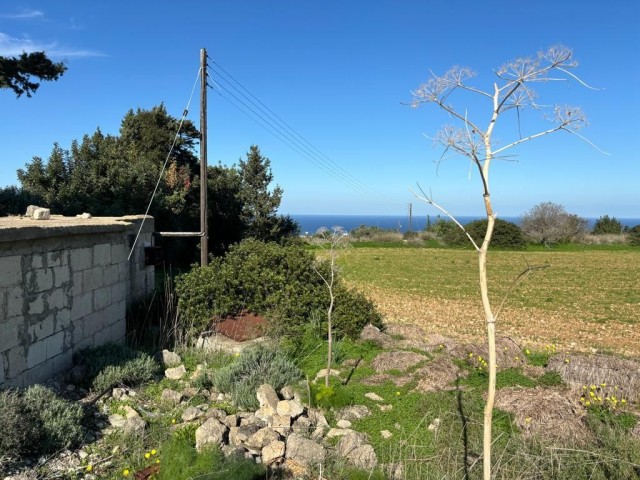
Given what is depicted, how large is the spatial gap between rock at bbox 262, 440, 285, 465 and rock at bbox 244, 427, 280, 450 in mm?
95

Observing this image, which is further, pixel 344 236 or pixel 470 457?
pixel 344 236

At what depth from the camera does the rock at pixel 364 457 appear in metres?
4.36

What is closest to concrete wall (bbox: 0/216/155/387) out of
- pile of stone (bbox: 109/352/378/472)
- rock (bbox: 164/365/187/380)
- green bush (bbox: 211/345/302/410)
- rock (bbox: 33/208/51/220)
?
rock (bbox: 33/208/51/220)

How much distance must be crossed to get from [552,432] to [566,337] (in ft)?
25.4

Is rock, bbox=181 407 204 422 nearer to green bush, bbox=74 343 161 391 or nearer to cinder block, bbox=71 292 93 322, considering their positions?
green bush, bbox=74 343 161 391

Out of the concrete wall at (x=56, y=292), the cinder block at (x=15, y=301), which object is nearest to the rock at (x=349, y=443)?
the concrete wall at (x=56, y=292)

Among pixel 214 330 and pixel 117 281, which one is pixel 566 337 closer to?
pixel 214 330

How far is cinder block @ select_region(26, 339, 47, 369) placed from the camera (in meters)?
5.78

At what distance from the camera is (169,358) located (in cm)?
748

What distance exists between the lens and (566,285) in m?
21.8

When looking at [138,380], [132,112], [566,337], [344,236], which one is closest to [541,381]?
Answer: [344,236]

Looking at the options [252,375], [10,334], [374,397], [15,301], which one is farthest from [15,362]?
[374,397]

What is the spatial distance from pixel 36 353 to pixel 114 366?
0.93 m

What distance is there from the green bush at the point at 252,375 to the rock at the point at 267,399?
193 mm
